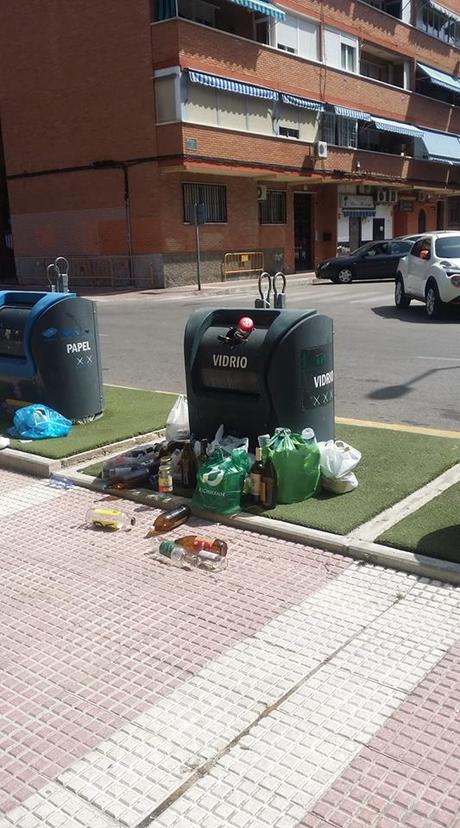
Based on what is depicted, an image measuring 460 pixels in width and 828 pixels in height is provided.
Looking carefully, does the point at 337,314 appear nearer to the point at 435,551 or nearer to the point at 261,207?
the point at 435,551

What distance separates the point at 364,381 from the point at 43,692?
7.04 meters

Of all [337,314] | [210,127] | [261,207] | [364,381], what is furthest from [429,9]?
[364,381]

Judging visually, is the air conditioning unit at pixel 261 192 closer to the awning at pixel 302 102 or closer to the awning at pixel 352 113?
the awning at pixel 302 102

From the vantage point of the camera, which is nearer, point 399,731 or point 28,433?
point 399,731

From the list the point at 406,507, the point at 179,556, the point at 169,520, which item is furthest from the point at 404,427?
the point at 179,556

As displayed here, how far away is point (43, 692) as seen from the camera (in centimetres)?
338

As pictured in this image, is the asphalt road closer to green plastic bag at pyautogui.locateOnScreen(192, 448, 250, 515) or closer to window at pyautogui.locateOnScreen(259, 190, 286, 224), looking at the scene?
green plastic bag at pyautogui.locateOnScreen(192, 448, 250, 515)

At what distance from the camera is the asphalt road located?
842 centimetres

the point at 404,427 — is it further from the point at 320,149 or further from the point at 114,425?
the point at 320,149

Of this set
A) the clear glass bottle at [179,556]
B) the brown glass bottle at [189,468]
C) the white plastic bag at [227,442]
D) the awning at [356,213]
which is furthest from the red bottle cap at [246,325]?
the awning at [356,213]

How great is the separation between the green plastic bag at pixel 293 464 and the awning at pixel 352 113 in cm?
3052

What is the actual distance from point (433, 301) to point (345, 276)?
1198cm

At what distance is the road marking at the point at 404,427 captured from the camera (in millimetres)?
6910

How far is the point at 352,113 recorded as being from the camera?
33.9 m
